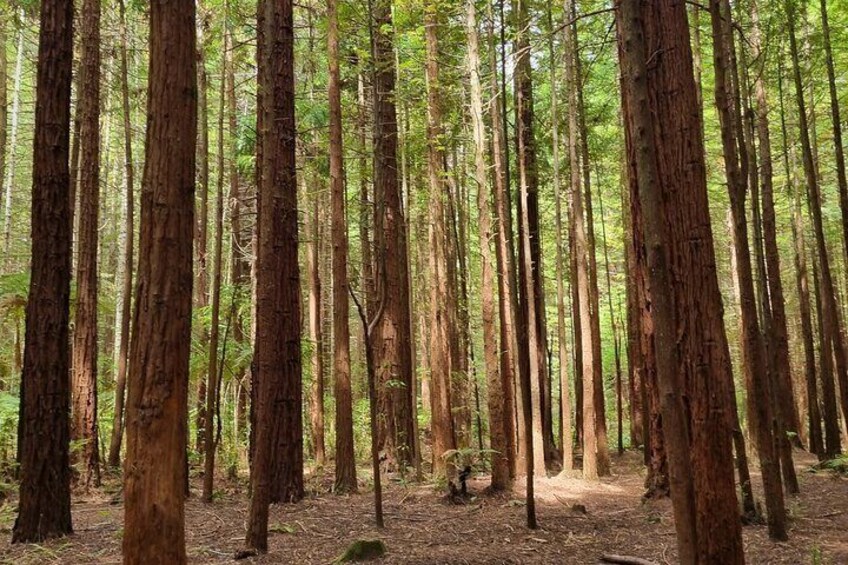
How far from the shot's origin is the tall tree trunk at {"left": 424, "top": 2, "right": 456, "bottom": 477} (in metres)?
11.6

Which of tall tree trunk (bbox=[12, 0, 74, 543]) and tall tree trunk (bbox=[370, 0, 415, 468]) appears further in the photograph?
tall tree trunk (bbox=[370, 0, 415, 468])

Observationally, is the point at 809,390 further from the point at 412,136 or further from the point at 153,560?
the point at 153,560

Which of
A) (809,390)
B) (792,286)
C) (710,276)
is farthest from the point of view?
(792,286)

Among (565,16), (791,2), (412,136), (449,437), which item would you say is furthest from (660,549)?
(565,16)

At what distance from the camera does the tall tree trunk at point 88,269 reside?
10.2 m

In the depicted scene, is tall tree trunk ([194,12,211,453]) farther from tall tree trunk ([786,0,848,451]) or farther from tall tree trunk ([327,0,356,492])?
tall tree trunk ([786,0,848,451])

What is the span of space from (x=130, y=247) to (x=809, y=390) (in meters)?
16.1

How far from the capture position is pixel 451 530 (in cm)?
784

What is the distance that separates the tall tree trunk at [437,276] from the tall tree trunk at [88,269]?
5410 millimetres

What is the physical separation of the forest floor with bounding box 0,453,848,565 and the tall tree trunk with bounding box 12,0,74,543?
1.36 feet

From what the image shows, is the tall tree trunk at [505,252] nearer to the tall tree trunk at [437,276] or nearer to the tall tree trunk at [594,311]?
the tall tree trunk at [437,276]

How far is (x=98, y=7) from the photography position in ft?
32.8

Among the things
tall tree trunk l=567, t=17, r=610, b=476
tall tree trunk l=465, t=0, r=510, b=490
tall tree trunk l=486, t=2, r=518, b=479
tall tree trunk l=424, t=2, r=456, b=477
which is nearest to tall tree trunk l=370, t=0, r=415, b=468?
tall tree trunk l=424, t=2, r=456, b=477

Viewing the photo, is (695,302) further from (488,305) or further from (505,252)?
(505,252)
